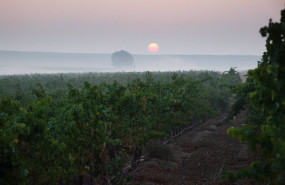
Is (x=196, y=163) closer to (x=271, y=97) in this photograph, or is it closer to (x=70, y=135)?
(x=70, y=135)

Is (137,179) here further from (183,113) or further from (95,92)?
(183,113)

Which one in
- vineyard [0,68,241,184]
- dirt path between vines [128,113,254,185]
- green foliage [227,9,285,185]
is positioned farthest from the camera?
dirt path between vines [128,113,254,185]

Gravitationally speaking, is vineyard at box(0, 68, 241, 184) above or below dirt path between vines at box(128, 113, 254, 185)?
above

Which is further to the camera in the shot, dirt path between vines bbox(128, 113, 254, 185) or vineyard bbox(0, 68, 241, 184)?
dirt path between vines bbox(128, 113, 254, 185)

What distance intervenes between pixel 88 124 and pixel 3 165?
13.8 ft

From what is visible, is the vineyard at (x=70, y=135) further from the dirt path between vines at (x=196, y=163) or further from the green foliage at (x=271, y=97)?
the green foliage at (x=271, y=97)

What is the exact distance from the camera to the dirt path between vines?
15947mm

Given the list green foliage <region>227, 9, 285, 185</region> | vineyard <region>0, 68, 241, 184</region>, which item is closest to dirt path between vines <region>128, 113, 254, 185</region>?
vineyard <region>0, 68, 241, 184</region>

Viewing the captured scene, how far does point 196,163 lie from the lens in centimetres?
1952

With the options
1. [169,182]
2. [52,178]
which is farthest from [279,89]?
[169,182]

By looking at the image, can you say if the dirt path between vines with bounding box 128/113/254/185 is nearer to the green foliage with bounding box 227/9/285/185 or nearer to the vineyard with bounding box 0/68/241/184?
the vineyard with bounding box 0/68/241/184

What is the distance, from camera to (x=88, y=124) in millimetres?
10617

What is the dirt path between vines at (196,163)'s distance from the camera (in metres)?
15.9

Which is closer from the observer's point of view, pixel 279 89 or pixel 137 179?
pixel 279 89
